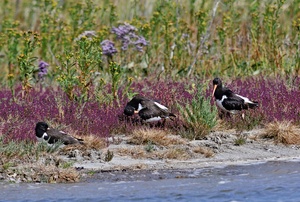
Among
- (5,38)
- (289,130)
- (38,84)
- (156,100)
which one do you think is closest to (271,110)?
(289,130)

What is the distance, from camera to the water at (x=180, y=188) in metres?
8.30

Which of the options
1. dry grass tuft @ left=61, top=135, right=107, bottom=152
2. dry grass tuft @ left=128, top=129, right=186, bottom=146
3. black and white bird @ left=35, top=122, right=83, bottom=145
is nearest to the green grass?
dry grass tuft @ left=128, top=129, right=186, bottom=146

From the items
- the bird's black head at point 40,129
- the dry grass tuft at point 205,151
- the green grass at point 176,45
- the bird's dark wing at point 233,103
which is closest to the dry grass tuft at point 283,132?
the bird's dark wing at point 233,103

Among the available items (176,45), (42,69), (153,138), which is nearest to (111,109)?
(153,138)

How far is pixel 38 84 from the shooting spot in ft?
47.1

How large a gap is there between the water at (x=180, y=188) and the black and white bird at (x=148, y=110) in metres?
1.64

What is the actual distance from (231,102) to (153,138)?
5.23 ft

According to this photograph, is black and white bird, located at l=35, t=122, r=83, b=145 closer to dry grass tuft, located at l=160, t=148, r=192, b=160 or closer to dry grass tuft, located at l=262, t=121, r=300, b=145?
dry grass tuft, located at l=160, t=148, r=192, b=160

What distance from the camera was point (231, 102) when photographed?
1147 cm

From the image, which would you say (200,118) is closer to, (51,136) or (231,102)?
(231,102)

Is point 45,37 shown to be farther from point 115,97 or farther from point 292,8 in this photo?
point 292,8

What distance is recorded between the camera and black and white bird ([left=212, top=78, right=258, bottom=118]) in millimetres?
11469

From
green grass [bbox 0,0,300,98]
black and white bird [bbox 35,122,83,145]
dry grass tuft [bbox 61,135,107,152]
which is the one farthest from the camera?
green grass [bbox 0,0,300,98]

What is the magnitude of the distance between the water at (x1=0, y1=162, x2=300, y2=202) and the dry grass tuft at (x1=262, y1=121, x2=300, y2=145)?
1.24m
